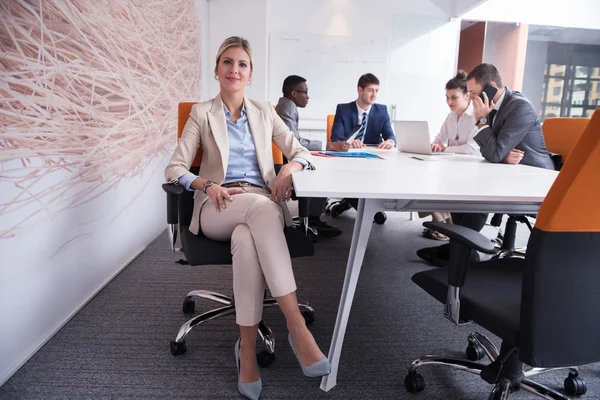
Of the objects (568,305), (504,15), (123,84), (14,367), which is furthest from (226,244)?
(504,15)

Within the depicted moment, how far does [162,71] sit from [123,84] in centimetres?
83

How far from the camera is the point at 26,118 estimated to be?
5.31 ft

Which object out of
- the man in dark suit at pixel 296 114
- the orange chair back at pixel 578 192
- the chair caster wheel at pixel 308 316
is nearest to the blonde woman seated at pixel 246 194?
the chair caster wheel at pixel 308 316

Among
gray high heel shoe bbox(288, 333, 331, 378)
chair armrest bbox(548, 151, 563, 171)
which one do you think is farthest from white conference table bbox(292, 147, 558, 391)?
chair armrest bbox(548, 151, 563, 171)

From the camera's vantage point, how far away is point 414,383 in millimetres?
1554

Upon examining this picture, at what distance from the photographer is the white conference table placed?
4.44 ft

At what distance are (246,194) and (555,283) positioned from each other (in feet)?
3.72

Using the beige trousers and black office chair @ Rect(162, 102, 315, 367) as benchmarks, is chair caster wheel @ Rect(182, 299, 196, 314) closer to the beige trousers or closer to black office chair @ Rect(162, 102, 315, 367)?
black office chair @ Rect(162, 102, 315, 367)

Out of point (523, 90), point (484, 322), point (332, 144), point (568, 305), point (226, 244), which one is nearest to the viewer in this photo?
point (568, 305)

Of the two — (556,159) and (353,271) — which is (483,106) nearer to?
(556,159)

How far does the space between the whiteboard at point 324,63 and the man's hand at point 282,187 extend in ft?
13.2

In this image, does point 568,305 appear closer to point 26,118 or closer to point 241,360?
point 241,360

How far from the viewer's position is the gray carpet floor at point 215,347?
1.56 meters

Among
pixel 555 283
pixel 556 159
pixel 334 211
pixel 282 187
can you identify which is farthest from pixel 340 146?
pixel 555 283
